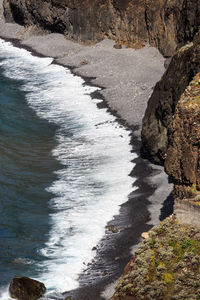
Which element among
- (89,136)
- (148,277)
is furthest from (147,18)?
(148,277)

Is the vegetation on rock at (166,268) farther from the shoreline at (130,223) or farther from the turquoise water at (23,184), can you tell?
the turquoise water at (23,184)

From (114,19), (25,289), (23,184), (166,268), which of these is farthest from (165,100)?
(114,19)

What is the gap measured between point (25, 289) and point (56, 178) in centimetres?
1221

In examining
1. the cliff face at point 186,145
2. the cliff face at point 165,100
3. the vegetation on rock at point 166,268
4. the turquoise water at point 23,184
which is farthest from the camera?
the cliff face at point 165,100

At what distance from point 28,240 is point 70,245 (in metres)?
2.04

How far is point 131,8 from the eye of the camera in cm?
5803

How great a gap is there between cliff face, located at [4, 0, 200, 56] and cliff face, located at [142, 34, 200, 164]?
64.5 ft

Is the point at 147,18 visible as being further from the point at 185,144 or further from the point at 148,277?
the point at 148,277

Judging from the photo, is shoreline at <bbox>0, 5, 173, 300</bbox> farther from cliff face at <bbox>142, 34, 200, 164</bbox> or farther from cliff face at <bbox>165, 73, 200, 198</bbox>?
cliff face at <bbox>165, 73, 200, 198</bbox>

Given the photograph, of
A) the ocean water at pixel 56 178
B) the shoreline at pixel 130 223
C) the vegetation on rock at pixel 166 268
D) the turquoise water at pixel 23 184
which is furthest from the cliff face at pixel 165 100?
the vegetation on rock at pixel 166 268

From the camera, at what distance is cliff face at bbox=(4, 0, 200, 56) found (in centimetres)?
5372

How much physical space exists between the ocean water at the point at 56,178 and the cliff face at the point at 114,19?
31.0 ft

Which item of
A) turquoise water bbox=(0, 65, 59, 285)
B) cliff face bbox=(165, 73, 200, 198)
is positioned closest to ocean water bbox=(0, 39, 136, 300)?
turquoise water bbox=(0, 65, 59, 285)

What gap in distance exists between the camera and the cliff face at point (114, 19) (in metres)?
53.7
